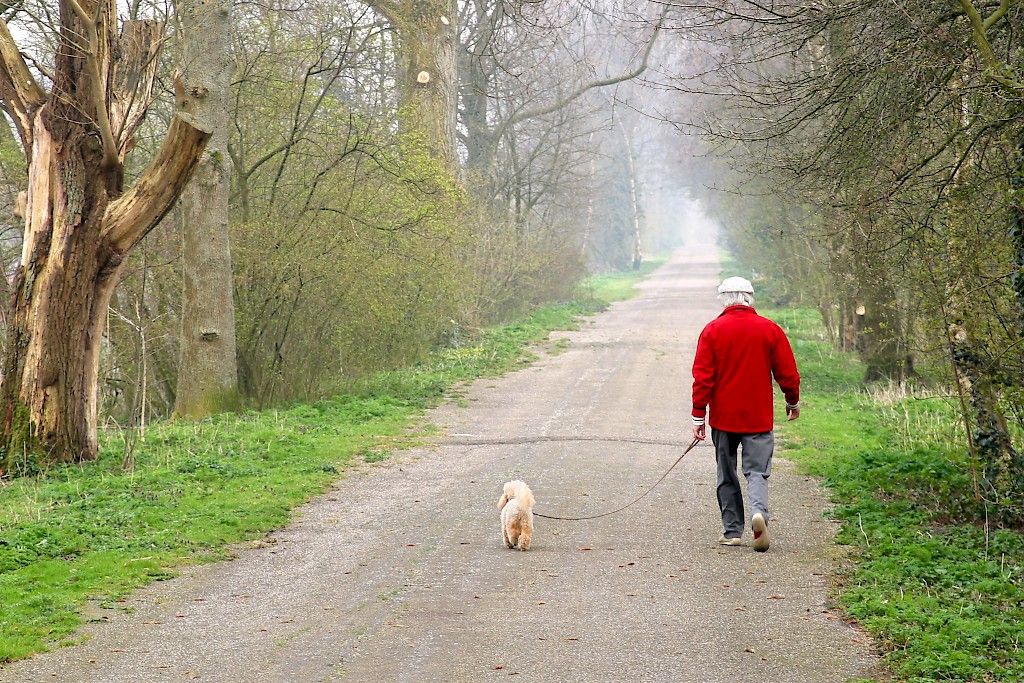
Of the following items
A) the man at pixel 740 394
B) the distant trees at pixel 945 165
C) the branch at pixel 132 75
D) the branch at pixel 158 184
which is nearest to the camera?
the distant trees at pixel 945 165

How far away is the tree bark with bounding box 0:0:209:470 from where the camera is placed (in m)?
11.7

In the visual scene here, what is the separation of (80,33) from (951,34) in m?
8.03

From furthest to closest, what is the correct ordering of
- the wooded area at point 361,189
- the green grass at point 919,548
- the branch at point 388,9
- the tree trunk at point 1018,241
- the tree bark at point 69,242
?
the branch at point 388,9 → the tree bark at point 69,242 → the wooded area at point 361,189 → the tree trunk at point 1018,241 → the green grass at point 919,548

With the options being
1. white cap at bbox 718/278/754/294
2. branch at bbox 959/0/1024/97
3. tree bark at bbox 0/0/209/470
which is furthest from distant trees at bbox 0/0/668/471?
branch at bbox 959/0/1024/97

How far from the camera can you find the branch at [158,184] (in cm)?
1208

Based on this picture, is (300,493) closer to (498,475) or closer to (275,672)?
(498,475)

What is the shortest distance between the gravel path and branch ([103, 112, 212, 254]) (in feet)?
11.4

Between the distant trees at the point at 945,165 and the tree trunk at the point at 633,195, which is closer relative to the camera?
the distant trees at the point at 945,165

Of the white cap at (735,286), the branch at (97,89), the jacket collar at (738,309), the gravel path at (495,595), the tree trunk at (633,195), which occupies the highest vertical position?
the tree trunk at (633,195)

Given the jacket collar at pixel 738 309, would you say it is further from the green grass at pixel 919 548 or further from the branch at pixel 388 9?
the branch at pixel 388 9

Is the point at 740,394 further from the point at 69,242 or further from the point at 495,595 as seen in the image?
the point at 69,242

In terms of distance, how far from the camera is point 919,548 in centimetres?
802

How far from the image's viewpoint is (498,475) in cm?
1173

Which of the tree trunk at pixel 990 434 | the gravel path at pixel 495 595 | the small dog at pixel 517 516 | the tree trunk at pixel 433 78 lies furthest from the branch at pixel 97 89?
the tree trunk at pixel 433 78
